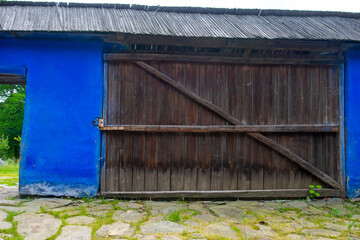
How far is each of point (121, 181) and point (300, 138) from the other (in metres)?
3.11

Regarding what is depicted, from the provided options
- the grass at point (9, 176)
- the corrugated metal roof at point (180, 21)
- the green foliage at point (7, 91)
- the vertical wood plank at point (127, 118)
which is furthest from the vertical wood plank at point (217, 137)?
the green foliage at point (7, 91)

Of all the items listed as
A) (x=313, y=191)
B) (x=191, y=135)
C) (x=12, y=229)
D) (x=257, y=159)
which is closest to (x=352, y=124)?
(x=313, y=191)


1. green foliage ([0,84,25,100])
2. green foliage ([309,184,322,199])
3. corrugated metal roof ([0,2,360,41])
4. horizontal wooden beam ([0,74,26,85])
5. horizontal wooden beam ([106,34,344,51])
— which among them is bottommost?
green foliage ([309,184,322,199])

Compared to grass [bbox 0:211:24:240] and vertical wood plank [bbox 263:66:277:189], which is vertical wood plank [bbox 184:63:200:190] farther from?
grass [bbox 0:211:24:240]

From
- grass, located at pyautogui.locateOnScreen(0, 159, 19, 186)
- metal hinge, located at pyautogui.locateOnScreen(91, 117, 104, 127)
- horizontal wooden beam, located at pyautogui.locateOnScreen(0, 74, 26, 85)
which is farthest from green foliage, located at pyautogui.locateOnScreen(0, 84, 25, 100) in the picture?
metal hinge, located at pyautogui.locateOnScreen(91, 117, 104, 127)

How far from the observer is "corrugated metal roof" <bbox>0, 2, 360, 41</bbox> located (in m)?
4.10

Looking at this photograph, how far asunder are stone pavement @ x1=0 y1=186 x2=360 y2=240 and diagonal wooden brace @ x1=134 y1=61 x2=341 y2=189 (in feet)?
1.36

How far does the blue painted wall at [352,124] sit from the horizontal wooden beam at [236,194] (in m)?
0.34

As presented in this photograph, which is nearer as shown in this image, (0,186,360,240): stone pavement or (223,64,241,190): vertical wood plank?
(0,186,360,240): stone pavement

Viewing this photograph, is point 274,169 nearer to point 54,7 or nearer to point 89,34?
point 89,34

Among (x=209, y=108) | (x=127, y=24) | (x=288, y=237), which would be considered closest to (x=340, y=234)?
(x=288, y=237)

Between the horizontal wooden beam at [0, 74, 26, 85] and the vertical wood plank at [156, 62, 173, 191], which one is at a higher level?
the horizontal wooden beam at [0, 74, 26, 85]

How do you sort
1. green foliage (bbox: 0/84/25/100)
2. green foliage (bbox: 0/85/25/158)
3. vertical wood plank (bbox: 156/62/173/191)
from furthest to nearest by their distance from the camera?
green foliage (bbox: 0/84/25/100)
green foliage (bbox: 0/85/25/158)
vertical wood plank (bbox: 156/62/173/191)

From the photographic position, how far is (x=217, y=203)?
4199 millimetres
